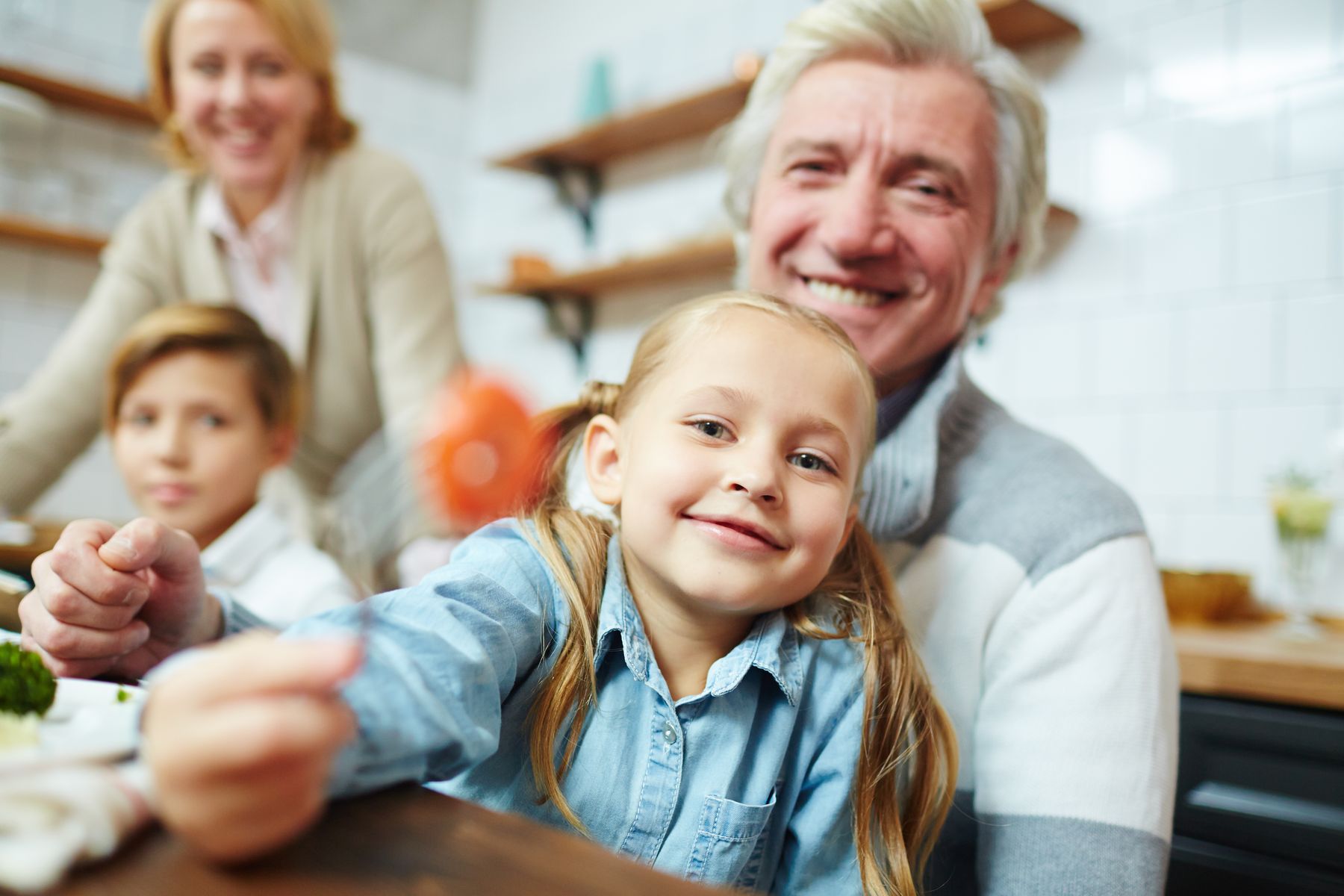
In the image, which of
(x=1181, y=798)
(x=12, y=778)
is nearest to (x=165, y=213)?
(x=12, y=778)

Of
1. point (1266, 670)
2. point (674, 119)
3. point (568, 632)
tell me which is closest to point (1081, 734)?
point (568, 632)

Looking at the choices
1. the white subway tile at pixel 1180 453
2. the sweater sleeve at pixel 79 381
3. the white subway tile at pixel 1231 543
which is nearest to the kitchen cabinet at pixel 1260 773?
the white subway tile at pixel 1231 543

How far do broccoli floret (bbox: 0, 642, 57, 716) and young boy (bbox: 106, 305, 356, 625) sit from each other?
34.0 inches

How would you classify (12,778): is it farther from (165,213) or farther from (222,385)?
(165,213)

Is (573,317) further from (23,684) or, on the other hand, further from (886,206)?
(23,684)

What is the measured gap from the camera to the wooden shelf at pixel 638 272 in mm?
2850

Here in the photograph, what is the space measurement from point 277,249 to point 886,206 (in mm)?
1260

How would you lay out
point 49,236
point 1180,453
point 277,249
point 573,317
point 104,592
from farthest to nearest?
1. point 573,317
2. point 49,236
3. point 1180,453
4. point 277,249
5. point 104,592

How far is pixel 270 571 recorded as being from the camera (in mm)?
1485

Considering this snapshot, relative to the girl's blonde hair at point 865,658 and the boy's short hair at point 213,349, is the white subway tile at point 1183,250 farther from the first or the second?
the boy's short hair at point 213,349

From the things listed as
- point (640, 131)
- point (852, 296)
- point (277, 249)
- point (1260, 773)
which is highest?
point (640, 131)

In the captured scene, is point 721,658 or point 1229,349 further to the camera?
point 1229,349

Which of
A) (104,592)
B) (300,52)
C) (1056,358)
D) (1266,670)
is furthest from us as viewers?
(1056,358)

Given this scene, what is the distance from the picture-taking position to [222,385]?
4.92 ft
